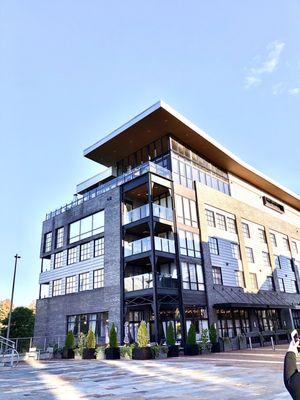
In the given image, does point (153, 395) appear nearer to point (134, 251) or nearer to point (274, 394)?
point (274, 394)

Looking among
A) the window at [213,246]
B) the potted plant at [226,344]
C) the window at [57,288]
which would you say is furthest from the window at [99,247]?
the potted plant at [226,344]

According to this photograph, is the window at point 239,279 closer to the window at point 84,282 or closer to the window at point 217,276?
the window at point 217,276

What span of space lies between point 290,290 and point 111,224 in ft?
68.9

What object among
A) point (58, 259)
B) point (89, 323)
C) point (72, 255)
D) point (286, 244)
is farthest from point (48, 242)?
point (286, 244)

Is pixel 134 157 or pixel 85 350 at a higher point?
pixel 134 157

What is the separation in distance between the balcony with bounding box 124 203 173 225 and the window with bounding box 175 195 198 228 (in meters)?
0.91

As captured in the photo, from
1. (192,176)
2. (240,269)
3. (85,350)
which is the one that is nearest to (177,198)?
(192,176)

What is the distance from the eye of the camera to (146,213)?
77.3 ft

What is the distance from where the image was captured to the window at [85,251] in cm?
2761

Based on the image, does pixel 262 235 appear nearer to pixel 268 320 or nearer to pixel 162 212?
pixel 268 320

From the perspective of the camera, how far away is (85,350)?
2162 cm

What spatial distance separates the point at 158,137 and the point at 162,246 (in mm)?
9495

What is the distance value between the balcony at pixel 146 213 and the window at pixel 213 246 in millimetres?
4670

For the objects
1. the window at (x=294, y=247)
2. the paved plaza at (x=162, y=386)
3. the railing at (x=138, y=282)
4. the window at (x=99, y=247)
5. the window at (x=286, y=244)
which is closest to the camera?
the paved plaza at (x=162, y=386)
